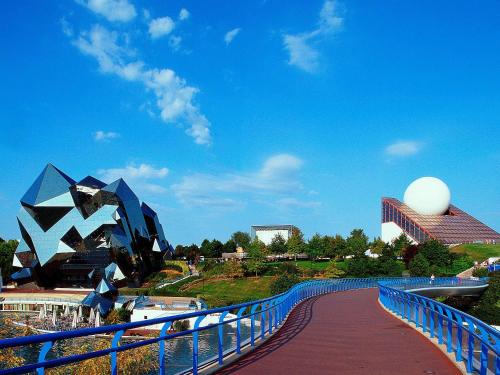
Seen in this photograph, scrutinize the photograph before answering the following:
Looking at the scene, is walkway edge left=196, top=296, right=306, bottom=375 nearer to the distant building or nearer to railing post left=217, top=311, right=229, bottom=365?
railing post left=217, top=311, right=229, bottom=365

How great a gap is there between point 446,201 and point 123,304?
7583cm

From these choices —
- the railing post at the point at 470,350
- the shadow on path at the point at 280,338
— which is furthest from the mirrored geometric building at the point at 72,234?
the railing post at the point at 470,350

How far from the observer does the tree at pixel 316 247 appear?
81.8 metres

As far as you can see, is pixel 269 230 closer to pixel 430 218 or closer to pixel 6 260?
pixel 430 218

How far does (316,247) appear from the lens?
8288 centimetres

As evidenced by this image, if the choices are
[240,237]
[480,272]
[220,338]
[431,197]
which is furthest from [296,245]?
[220,338]

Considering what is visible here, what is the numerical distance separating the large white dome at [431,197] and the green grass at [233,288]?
51.0m

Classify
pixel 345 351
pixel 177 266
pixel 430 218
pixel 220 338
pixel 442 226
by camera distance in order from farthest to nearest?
pixel 430 218 → pixel 442 226 → pixel 177 266 → pixel 345 351 → pixel 220 338

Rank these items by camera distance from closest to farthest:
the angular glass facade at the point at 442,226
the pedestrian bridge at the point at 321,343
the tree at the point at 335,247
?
the pedestrian bridge at the point at 321,343, the tree at the point at 335,247, the angular glass facade at the point at 442,226

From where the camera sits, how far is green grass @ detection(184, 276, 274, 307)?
52.3m

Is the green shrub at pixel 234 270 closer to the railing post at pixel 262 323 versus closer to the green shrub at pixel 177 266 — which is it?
the green shrub at pixel 177 266

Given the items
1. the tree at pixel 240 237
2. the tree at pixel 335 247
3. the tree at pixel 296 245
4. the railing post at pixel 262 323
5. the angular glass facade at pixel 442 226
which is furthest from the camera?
the tree at pixel 240 237

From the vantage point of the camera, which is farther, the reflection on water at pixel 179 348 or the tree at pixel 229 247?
the tree at pixel 229 247

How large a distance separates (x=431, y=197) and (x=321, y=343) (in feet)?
313
